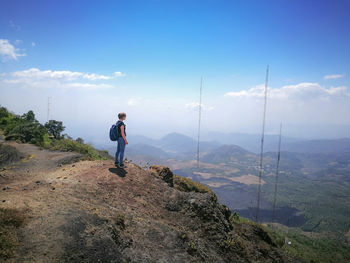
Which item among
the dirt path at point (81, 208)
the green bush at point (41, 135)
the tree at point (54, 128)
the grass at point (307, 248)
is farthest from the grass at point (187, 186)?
the tree at point (54, 128)

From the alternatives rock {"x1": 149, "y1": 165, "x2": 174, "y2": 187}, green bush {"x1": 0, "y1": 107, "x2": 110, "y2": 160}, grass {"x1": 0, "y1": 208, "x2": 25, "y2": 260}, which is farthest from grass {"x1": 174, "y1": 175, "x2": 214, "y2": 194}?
grass {"x1": 0, "y1": 208, "x2": 25, "y2": 260}

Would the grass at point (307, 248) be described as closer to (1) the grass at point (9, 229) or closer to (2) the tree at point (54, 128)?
(1) the grass at point (9, 229)

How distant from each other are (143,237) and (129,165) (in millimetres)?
6180

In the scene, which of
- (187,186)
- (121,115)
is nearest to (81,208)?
(121,115)

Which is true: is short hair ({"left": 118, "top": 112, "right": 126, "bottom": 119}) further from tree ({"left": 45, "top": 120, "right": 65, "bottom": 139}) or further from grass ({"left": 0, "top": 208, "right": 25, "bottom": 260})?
tree ({"left": 45, "top": 120, "right": 65, "bottom": 139})

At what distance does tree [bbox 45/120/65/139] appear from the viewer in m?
28.3

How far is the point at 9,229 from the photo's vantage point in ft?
17.5

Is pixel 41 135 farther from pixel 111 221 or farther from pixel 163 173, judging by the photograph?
pixel 111 221

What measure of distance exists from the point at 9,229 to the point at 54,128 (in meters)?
26.6

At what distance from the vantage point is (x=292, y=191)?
199625 millimetres

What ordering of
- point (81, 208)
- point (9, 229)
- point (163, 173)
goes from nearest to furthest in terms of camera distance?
point (9, 229)
point (81, 208)
point (163, 173)

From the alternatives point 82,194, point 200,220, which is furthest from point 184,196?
point 82,194

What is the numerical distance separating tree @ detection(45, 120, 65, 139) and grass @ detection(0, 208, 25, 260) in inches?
987

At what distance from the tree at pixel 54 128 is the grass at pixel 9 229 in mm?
25079
